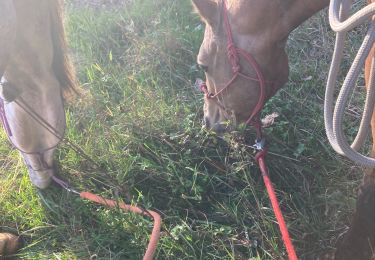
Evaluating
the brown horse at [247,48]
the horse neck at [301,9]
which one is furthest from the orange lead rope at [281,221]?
the horse neck at [301,9]

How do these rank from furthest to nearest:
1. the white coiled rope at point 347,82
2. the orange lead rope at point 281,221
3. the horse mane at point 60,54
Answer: the horse mane at point 60,54 < the orange lead rope at point 281,221 < the white coiled rope at point 347,82

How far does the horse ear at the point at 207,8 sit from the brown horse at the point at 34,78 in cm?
69

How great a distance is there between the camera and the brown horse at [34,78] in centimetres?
204

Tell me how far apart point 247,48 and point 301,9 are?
0.29 metres

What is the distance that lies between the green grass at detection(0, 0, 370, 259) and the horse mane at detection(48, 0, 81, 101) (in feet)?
1.51

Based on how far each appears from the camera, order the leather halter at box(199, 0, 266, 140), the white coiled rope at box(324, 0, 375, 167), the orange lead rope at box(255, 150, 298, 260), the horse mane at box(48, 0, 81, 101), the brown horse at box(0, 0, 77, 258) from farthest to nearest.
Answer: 1. the horse mane at box(48, 0, 81, 101)
2. the leather halter at box(199, 0, 266, 140)
3. the brown horse at box(0, 0, 77, 258)
4. the orange lead rope at box(255, 150, 298, 260)
5. the white coiled rope at box(324, 0, 375, 167)

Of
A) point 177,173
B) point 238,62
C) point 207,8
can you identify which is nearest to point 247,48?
point 238,62

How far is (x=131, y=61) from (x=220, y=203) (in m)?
1.45

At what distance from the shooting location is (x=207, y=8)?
2240 mm

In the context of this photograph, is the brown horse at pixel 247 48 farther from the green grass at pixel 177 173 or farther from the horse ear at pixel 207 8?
the green grass at pixel 177 173

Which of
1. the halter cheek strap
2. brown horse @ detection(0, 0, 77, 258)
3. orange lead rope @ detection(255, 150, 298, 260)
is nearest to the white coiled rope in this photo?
orange lead rope @ detection(255, 150, 298, 260)

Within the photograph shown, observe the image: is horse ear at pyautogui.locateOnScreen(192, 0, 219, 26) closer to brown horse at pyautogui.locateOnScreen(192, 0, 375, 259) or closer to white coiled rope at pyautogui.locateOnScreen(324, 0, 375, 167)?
brown horse at pyautogui.locateOnScreen(192, 0, 375, 259)

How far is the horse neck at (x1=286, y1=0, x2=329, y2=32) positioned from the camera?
2.12m

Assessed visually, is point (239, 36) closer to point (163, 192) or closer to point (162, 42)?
point (163, 192)
